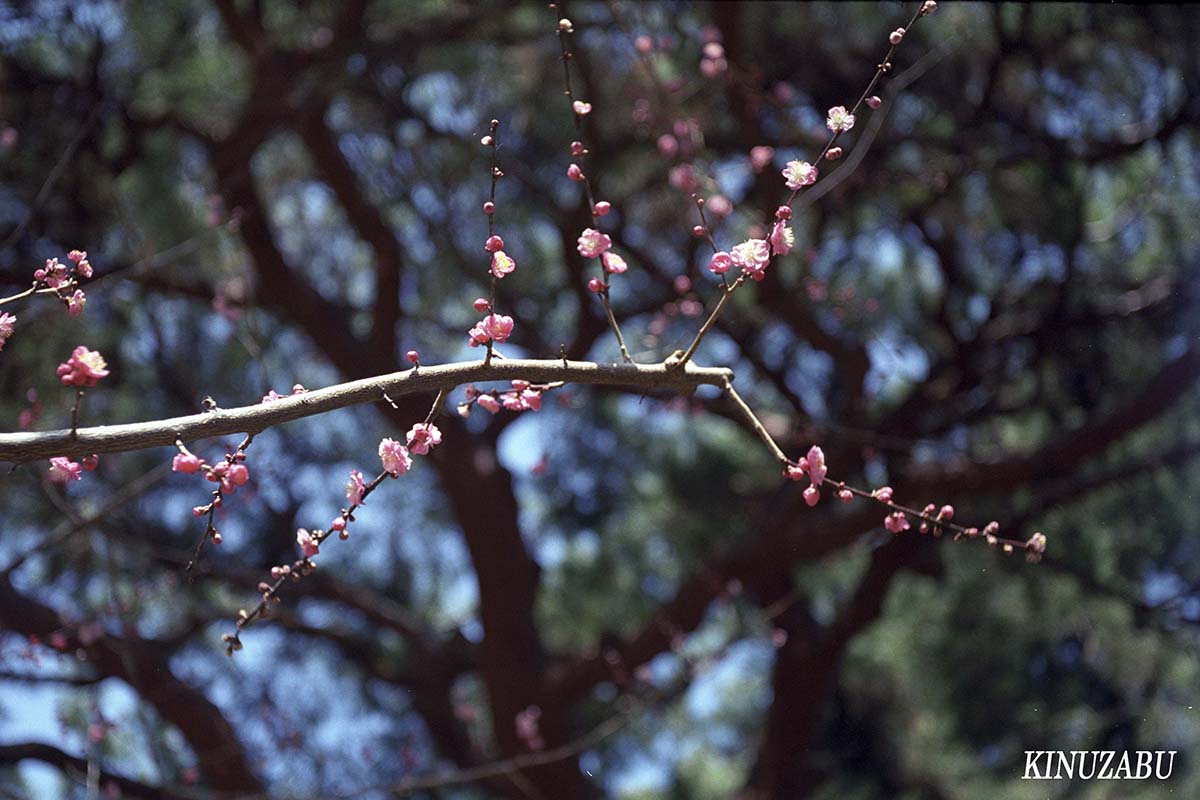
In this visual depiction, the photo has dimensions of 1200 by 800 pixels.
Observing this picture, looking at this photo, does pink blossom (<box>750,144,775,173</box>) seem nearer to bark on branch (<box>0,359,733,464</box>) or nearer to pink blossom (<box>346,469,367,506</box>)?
bark on branch (<box>0,359,733,464</box>)

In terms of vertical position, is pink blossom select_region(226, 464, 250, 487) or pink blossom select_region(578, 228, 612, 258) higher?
pink blossom select_region(578, 228, 612, 258)

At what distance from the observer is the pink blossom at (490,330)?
4.73 feet

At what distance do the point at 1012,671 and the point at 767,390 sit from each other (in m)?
1.33

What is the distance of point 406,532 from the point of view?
5215 mm

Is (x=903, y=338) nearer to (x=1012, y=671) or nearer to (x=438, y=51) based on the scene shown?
(x=1012, y=671)

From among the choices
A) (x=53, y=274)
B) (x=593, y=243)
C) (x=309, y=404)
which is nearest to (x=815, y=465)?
(x=593, y=243)

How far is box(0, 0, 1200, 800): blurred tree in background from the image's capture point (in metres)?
3.67

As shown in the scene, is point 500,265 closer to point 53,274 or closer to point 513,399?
point 513,399

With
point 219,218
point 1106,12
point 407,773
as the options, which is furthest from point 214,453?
point 1106,12

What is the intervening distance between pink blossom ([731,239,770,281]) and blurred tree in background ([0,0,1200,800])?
1736 mm

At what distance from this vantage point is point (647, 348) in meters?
3.46

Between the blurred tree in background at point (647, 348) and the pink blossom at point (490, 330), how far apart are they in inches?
69.8

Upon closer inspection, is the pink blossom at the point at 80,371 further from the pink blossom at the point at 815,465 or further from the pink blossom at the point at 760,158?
the pink blossom at the point at 760,158

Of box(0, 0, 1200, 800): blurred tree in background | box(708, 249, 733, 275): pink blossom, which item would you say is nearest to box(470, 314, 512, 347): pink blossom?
box(708, 249, 733, 275): pink blossom
